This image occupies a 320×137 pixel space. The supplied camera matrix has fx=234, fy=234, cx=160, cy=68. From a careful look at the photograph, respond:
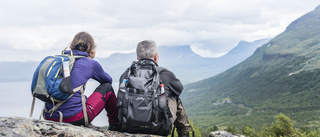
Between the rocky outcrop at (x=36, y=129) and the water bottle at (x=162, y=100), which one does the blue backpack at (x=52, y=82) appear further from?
the water bottle at (x=162, y=100)

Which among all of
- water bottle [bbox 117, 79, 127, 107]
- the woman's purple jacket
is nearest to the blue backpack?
the woman's purple jacket

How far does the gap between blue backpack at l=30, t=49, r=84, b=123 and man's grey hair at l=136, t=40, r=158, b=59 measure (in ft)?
5.96

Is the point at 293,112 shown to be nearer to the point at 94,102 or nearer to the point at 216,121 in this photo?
the point at 216,121

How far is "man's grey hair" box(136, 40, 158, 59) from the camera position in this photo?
6.07 m

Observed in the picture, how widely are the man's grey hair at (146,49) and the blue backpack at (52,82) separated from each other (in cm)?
182

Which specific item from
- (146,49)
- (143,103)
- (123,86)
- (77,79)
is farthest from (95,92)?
(146,49)

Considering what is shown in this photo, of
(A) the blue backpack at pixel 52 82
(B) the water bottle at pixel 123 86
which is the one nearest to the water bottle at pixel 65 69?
(A) the blue backpack at pixel 52 82

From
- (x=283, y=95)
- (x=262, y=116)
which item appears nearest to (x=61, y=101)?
(x=262, y=116)

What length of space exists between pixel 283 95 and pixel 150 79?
730 ft

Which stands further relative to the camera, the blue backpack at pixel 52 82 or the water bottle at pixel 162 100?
the water bottle at pixel 162 100

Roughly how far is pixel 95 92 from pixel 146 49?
169 centimetres

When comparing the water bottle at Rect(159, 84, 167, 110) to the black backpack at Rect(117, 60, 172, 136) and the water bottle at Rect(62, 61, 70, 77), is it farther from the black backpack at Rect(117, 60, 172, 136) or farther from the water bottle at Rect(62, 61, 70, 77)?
the water bottle at Rect(62, 61, 70, 77)

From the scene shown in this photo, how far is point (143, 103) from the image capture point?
5406 mm

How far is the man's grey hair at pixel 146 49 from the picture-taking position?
607 cm
